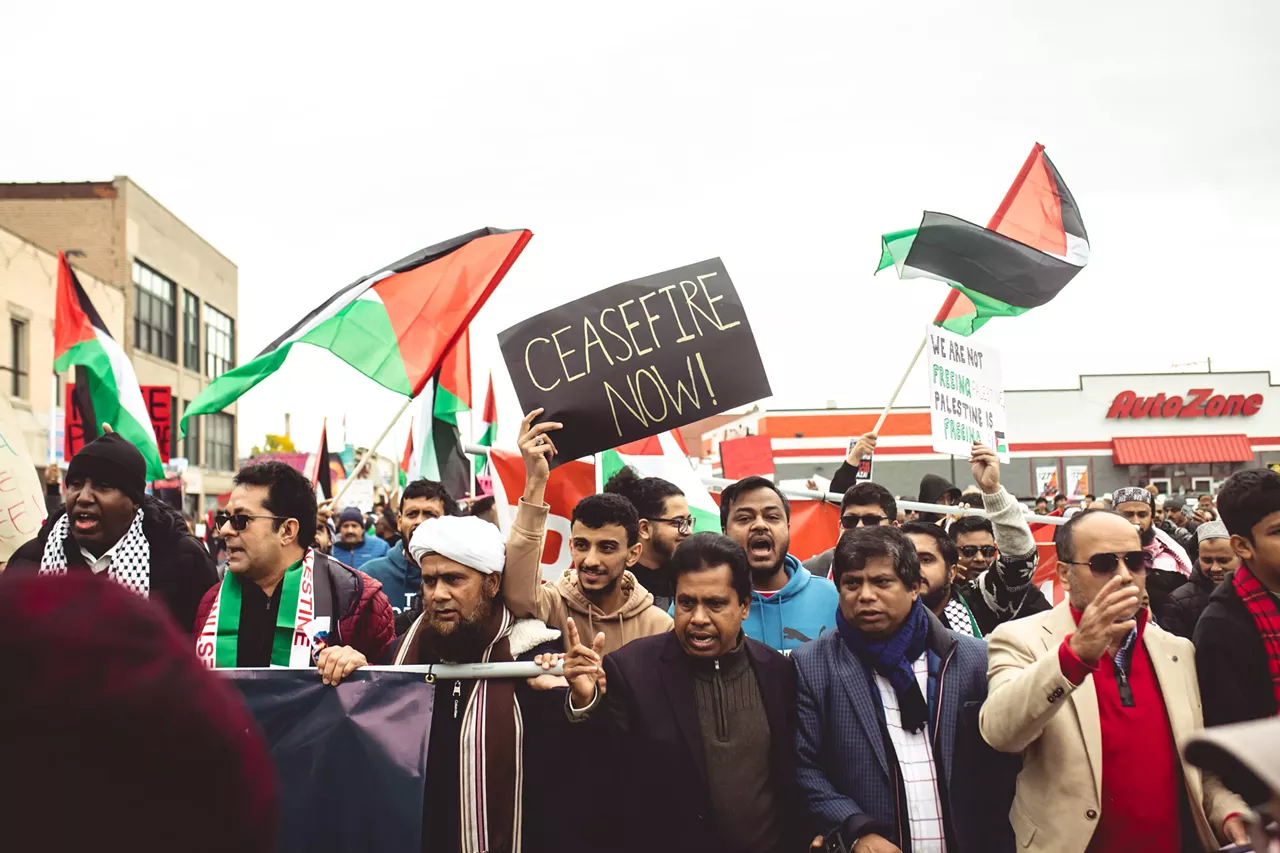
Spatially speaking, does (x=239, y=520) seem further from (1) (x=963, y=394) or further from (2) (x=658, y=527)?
(1) (x=963, y=394)

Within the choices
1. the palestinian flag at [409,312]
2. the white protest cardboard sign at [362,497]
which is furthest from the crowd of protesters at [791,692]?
the white protest cardboard sign at [362,497]

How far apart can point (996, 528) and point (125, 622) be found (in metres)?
4.68

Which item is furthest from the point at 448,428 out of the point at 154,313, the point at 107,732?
the point at 154,313

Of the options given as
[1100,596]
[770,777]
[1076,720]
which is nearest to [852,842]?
[770,777]

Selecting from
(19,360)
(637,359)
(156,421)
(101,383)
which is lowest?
(637,359)

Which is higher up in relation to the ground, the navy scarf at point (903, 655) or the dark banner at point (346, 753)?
the navy scarf at point (903, 655)

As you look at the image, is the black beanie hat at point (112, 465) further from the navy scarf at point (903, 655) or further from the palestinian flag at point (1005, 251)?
the palestinian flag at point (1005, 251)

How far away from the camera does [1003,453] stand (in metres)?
7.14

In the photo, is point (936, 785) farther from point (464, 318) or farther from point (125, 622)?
point (464, 318)

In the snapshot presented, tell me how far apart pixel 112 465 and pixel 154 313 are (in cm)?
3506

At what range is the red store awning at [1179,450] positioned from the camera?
4300 cm

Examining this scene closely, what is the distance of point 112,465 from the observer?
4145 mm

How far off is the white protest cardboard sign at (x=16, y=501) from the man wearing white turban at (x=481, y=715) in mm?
2469

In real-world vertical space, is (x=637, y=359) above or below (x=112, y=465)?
above
